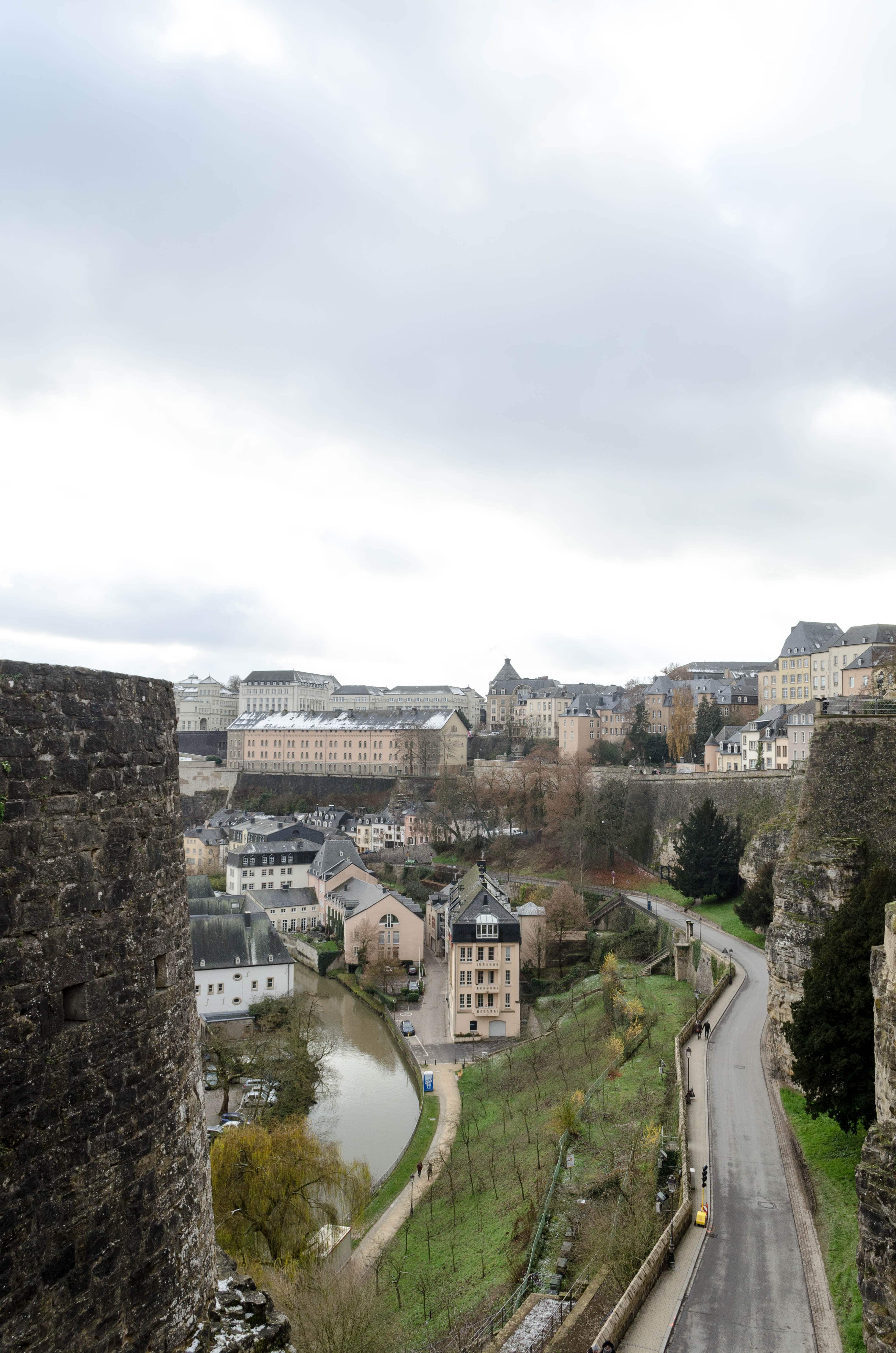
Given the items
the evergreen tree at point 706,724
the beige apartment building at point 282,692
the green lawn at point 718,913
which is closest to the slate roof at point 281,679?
the beige apartment building at point 282,692

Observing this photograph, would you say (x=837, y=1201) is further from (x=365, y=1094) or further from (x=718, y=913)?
(x=718, y=913)

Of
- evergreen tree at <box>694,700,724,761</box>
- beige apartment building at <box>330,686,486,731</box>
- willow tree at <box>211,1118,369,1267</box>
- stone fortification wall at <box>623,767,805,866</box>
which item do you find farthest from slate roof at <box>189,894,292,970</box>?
beige apartment building at <box>330,686,486,731</box>

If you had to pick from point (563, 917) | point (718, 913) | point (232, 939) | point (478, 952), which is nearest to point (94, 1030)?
point (478, 952)

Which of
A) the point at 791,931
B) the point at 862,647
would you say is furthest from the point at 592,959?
the point at 862,647

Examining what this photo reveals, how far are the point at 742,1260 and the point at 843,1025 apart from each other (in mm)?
4093

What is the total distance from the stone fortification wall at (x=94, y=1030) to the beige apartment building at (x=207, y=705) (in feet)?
396

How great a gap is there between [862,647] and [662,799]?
790 inches

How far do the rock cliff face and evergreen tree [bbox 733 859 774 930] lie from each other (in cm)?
2018

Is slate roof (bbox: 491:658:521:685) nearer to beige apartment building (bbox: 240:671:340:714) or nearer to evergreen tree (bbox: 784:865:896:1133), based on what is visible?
beige apartment building (bbox: 240:671:340:714)

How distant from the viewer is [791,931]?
17.6 meters

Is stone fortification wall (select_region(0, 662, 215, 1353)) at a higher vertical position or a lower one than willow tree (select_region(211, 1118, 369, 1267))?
higher

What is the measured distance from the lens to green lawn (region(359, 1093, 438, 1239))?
824 inches

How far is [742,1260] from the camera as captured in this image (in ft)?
38.2

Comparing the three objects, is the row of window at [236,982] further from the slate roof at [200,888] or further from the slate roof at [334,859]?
the slate roof at [334,859]
